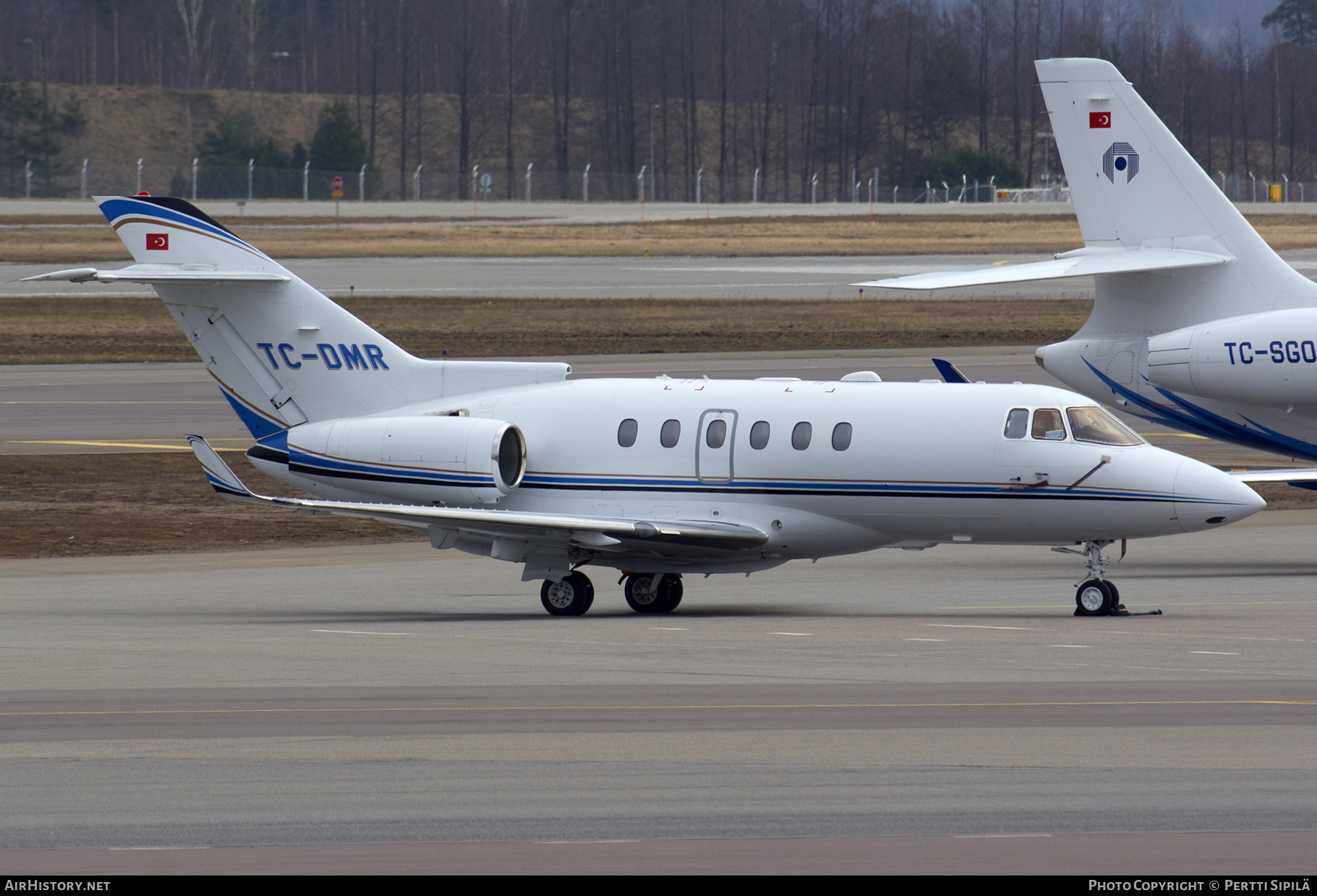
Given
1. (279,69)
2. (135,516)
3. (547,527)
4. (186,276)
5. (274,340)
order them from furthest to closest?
(279,69)
(135,516)
(274,340)
(186,276)
(547,527)

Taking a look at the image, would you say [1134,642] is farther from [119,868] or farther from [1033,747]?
[119,868]

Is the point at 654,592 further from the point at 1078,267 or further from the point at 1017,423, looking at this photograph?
the point at 1078,267

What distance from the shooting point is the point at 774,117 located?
16975 cm

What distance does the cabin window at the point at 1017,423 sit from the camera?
67.4ft

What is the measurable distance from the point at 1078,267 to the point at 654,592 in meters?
8.59

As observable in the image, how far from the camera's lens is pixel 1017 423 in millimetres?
20609

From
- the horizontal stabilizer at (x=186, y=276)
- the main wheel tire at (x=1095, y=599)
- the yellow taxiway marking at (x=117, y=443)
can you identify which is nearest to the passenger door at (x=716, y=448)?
the main wheel tire at (x=1095, y=599)

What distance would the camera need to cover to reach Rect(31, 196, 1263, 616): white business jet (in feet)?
66.9

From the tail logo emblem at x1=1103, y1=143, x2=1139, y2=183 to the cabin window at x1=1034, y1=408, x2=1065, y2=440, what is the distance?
7.94 meters

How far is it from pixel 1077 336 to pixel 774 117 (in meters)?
146

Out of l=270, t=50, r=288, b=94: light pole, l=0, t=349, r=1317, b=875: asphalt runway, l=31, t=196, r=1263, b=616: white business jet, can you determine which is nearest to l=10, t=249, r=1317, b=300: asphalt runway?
l=31, t=196, r=1263, b=616: white business jet

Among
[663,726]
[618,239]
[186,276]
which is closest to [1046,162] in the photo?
[618,239]

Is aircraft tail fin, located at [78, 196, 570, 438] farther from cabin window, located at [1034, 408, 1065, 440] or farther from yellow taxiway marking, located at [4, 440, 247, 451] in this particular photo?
yellow taxiway marking, located at [4, 440, 247, 451]

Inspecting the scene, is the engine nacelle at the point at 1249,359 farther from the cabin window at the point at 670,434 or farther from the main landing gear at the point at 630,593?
the main landing gear at the point at 630,593
